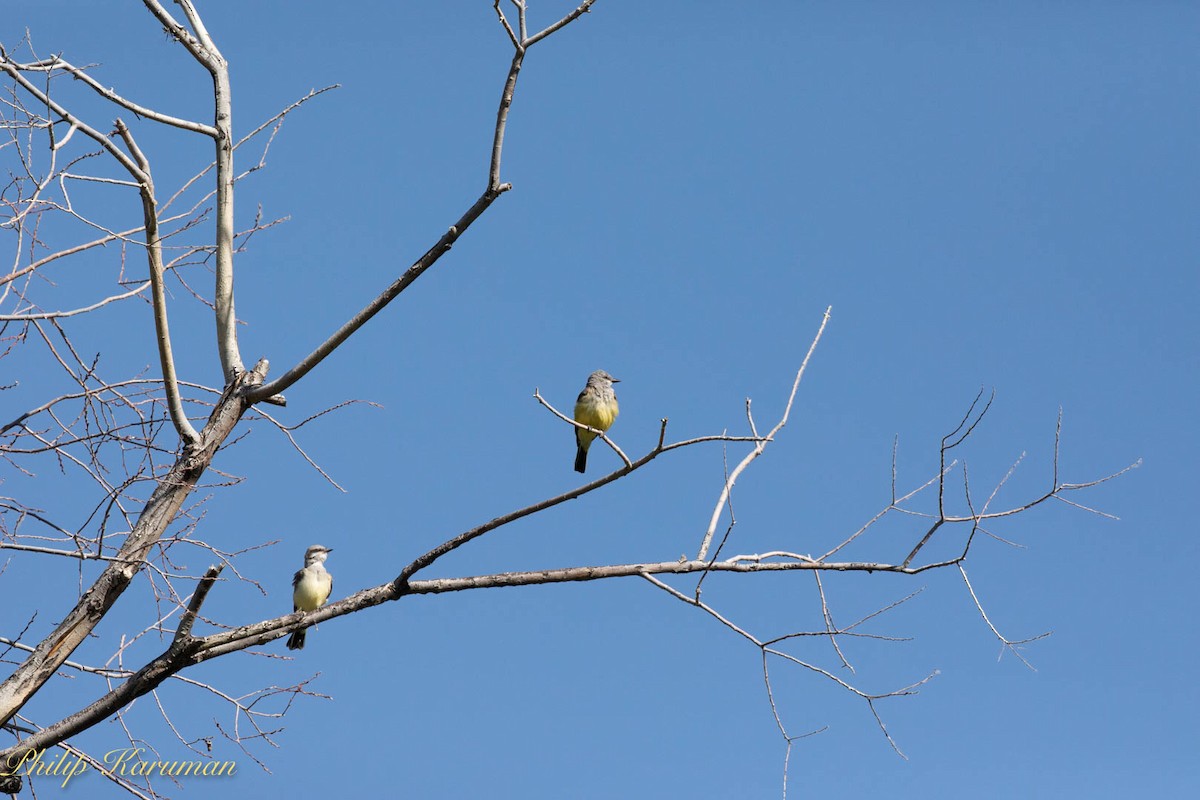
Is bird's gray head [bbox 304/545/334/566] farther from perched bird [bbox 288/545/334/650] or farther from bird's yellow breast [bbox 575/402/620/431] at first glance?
bird's yellow breast [bbox 575/402/620/431]

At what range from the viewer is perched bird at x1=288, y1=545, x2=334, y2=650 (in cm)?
1005

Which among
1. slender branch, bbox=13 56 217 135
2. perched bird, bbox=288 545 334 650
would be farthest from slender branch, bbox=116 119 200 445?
perched bird, bbox=288 545 334 650

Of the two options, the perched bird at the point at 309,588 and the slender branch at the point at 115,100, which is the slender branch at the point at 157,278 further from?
the perched bird at the point at 309,588

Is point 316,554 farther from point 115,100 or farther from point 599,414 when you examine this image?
point 115,100

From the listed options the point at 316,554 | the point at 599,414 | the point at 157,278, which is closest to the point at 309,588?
the point at 316,554

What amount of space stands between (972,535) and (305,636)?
713 centimetres

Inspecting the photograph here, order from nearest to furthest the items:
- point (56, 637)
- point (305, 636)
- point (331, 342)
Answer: point (56, 637), point (331, 342), point (305, 636)

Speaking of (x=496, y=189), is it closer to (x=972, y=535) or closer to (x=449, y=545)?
(x=449, y=545)

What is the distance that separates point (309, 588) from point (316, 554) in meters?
0.48

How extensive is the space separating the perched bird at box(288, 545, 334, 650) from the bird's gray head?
1 cm

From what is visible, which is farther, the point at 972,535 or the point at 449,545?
the point at 449,545

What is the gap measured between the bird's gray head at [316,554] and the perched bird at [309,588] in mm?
11

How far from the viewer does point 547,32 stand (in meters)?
5.09

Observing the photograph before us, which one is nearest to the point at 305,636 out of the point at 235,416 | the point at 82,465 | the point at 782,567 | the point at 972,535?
the point at 235,416
